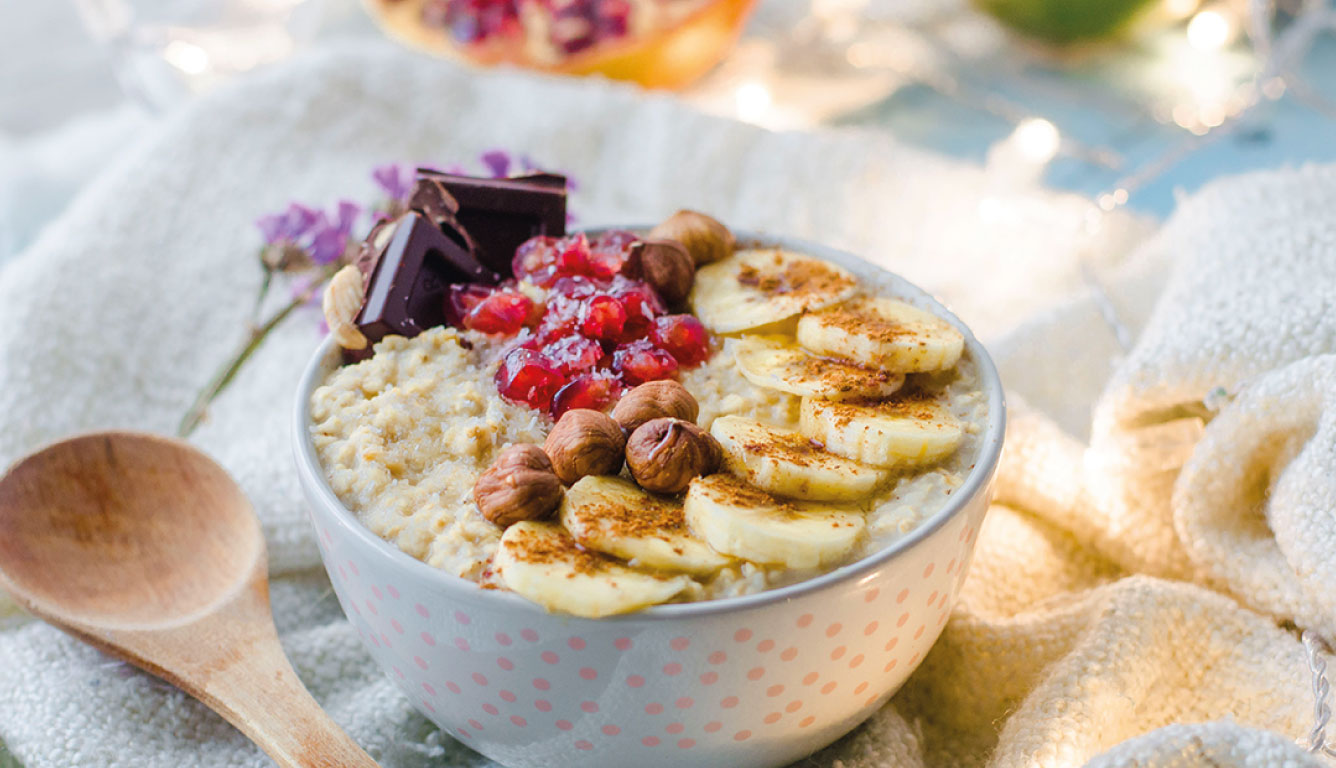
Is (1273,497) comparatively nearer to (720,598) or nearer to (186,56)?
(720,598)

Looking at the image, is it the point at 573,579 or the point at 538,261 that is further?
the point at 538,261

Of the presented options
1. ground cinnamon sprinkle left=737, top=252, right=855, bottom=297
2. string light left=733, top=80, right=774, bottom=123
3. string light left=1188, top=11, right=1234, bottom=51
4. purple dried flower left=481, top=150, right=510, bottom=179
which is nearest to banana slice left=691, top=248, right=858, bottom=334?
ground cinnamon sprinkle left=737, top=252, right=855, bottom=297

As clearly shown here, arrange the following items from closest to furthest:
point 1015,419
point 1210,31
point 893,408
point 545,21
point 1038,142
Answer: point 893,408, point 1015,419, point 1038,142, point 545,21, point 1210,31

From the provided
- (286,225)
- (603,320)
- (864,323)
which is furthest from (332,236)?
(864,323)

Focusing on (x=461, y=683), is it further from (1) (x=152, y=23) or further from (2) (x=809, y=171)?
(1) (x=152, y=23)

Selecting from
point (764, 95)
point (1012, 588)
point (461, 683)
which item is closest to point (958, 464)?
point (1012, 588)

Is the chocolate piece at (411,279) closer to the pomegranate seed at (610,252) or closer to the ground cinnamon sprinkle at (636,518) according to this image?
the pomegranate seed at (610,252)

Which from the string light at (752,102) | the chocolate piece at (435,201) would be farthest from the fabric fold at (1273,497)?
the string light at (752,102)

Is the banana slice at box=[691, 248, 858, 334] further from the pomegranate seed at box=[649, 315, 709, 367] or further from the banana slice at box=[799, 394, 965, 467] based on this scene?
the banana slice at box=[799, 394, 965, 467]
